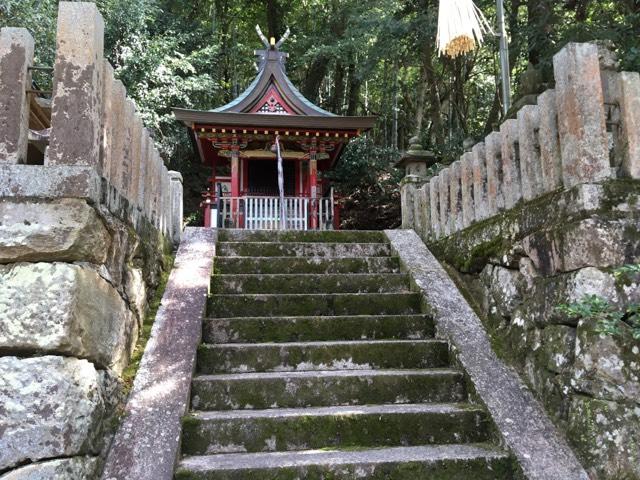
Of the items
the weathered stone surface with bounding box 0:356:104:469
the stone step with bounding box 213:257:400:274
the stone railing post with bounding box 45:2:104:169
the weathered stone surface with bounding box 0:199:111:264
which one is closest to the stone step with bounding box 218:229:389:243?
the stone step with bounding box 213:257:400:274

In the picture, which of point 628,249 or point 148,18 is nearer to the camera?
point 628,249

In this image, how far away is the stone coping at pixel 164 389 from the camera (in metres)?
2.08

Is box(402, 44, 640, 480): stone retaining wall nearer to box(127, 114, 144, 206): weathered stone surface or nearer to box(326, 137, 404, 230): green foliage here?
box(127, 114, 144, 206): weathered stone surface

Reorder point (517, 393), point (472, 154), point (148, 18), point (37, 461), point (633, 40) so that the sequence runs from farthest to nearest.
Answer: point (148, 18) < point (633, 40) < point (472, 154) < point (517, 393) < point (37, 461)

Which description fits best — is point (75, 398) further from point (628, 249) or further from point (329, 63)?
point (329, 63)

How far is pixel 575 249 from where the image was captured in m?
2.31

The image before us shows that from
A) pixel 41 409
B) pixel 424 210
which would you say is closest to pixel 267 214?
pixel 424 210

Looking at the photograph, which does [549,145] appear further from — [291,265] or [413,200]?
[413,200]

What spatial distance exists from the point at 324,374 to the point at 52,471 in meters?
1.42

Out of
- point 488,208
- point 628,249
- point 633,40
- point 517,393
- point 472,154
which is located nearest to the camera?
point 628,249

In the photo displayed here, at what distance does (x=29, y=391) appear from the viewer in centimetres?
183

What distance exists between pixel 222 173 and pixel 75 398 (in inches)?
485

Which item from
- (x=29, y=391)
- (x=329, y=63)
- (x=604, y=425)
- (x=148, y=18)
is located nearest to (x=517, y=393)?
(x=604, y=425)

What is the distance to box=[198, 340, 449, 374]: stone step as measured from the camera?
9.43 ft
